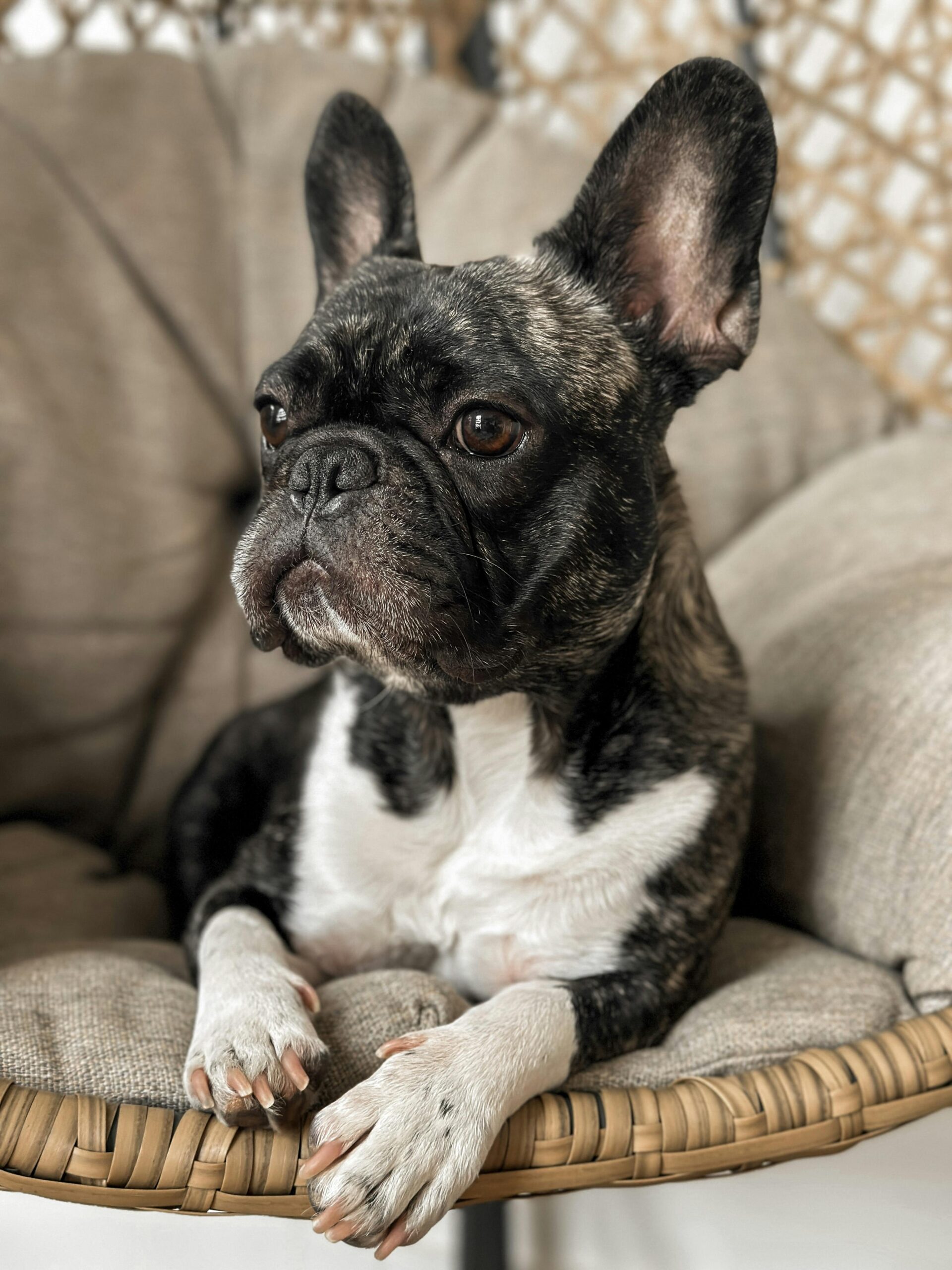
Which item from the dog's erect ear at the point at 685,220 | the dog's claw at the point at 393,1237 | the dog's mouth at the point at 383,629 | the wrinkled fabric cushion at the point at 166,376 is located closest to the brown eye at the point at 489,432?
the dog's mouth at the point at 383,629

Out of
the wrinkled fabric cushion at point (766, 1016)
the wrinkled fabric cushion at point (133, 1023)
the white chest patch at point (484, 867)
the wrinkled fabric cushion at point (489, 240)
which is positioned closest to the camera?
the wrinkled fabric cushion at point (133, 1023)

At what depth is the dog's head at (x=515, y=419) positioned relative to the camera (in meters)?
1.06

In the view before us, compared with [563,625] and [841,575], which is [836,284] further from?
[563,625]

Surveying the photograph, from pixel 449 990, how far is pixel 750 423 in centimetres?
151

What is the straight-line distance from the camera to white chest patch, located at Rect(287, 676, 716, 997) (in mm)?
1265

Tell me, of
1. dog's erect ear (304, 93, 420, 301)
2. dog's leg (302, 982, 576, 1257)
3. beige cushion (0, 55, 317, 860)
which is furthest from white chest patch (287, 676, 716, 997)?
beige cushion (0, 55, 317, 860)

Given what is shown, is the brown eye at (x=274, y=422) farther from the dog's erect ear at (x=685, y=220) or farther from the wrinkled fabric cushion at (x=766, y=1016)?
the wrinkled fabric cushion at (x=766, y=1016)

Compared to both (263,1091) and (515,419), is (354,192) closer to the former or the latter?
(515,419)

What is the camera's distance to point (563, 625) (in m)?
1.15

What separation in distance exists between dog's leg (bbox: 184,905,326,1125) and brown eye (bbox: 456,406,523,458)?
0.59 meters

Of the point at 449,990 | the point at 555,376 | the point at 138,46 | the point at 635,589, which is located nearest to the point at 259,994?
the point at 449,990

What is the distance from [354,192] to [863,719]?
1005mm

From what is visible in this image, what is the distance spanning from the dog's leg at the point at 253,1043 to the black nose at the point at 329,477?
49 cm

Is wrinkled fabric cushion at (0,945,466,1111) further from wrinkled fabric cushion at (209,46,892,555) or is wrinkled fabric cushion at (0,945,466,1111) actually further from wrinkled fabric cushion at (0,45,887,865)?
wrinkled fabric cushion at (209,46,892,555)
